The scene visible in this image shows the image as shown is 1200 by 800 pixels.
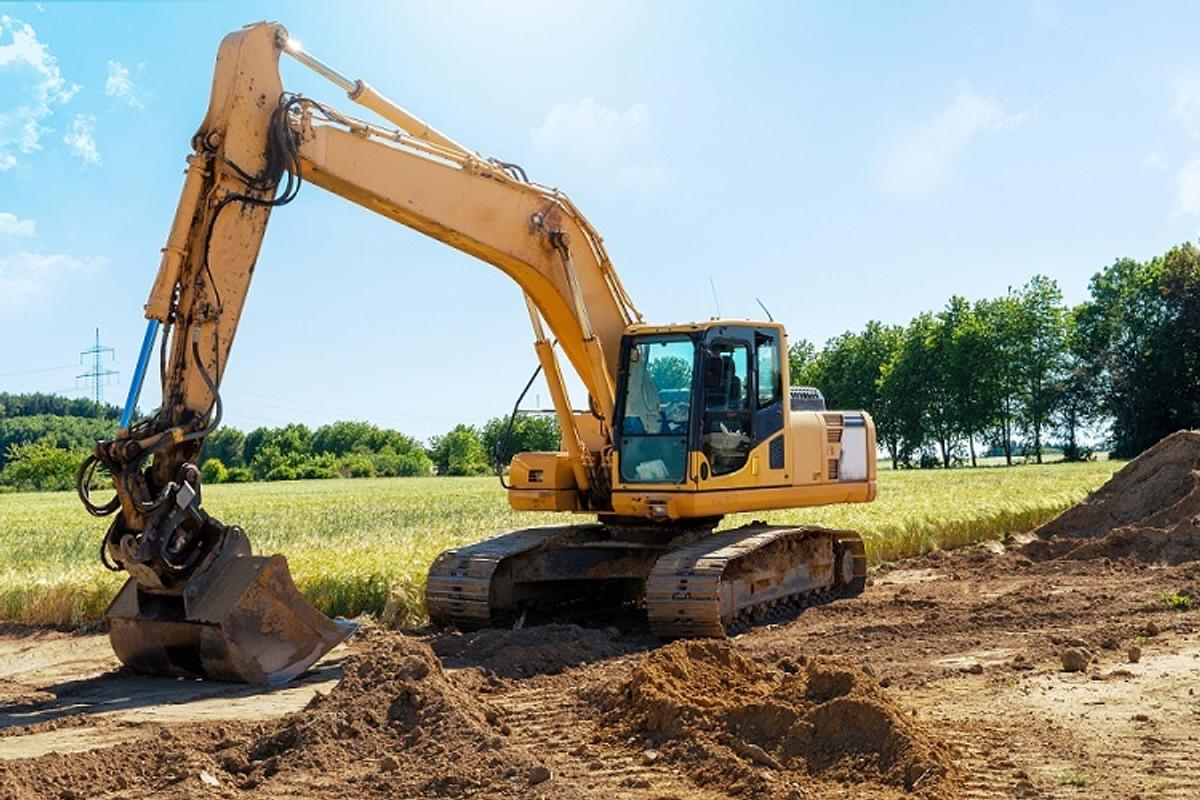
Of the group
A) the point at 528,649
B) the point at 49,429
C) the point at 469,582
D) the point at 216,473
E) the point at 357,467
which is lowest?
the point at 528,649

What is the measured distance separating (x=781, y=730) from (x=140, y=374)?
200 inches

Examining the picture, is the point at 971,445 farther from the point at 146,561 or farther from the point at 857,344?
the point at 146,561

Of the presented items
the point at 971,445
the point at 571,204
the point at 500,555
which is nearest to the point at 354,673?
the point at 500,555

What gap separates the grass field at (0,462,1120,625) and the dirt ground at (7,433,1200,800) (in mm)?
1272

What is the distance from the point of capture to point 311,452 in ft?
303

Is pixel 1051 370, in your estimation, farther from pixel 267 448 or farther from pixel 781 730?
pixel 781 730

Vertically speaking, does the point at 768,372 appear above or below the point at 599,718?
above

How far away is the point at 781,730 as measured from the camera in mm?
6391

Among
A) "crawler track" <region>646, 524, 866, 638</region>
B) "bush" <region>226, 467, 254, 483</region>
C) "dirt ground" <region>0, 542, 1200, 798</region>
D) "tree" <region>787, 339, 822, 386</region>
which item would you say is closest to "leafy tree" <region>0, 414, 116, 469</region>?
"bush" <region>226, 467, 254, 483</region>

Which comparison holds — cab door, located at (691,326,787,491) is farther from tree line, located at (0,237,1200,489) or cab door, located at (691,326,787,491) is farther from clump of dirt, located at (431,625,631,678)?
tree line, located at (0,237,1200,489)

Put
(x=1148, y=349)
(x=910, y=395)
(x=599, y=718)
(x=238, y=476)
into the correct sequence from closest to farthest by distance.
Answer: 1. (x=599, y=718)
2. (x=1148, y=349)
3. (x=238, y=476)
4. (x=910, y=395)

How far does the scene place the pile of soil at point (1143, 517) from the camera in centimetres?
1505

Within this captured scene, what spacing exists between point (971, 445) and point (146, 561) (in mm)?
65774

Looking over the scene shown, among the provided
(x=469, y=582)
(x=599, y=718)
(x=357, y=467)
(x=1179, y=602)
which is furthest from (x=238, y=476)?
(x=599, y=718)
